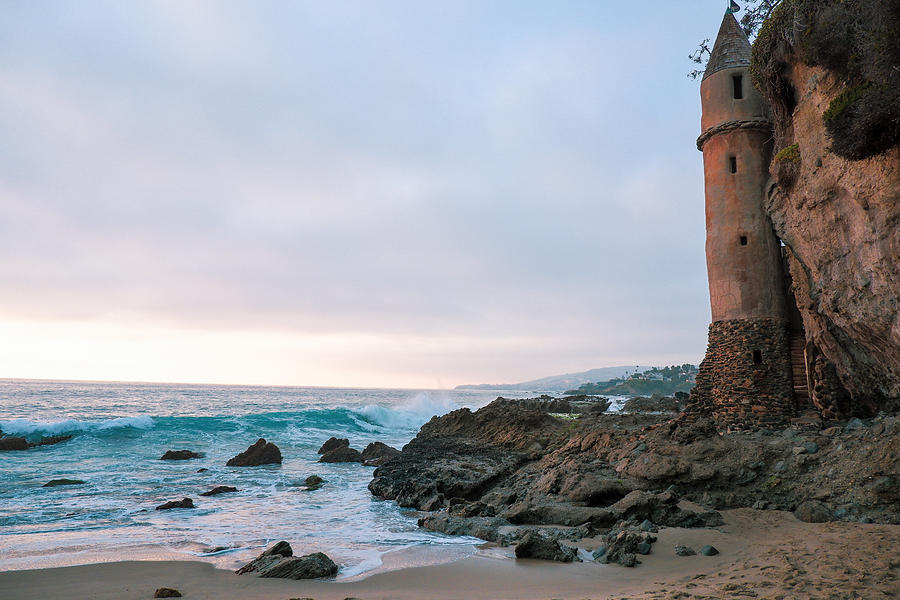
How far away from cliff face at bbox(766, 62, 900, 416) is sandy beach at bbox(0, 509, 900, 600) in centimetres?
392

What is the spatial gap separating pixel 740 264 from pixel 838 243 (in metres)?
5.71

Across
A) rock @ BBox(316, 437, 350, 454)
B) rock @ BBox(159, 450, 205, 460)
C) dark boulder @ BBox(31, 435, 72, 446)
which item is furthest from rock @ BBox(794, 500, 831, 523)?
dark boulder @ BBox(31, 435, 72, 446)

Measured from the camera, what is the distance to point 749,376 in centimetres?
1436

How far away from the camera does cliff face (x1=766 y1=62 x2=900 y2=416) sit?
806 centimetres

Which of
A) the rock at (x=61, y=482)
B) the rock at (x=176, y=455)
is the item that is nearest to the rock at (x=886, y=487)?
the rock at (x=61, y=482)

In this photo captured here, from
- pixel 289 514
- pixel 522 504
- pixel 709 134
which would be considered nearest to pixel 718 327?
pixel 709 134

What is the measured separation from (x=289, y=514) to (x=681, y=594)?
337 inches

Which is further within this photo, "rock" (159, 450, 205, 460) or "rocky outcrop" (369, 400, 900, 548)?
"rock" (159, 450, 205, 460)

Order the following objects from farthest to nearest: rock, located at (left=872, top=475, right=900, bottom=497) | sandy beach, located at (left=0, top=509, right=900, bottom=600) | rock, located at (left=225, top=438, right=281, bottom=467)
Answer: rock, located at (left=225, top=438, right=281, bottom=467) < rock, located at (left=872, top=475, right=900, bottom=497) < sandy beach, located at (left=0, top=509, right=900, bottom=600)

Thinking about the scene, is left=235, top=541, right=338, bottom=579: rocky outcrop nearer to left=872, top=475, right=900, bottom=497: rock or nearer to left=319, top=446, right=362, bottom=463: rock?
left=872, top=475, right=900, bottom=497: rock

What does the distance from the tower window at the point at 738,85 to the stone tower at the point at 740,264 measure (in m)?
0.03

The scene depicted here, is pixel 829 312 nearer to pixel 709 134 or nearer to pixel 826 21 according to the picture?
pixel 826 21

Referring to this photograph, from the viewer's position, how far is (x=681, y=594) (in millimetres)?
5102

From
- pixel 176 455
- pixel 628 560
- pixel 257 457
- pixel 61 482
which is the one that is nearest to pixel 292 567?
pixel 628 560
